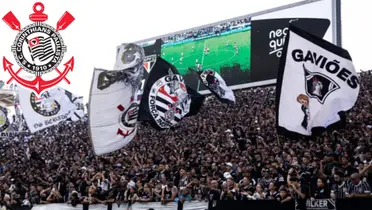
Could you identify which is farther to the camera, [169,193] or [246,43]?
[246,43]

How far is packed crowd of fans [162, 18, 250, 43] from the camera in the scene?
3632 centimetres

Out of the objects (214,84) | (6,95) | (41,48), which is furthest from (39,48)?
(6,95)

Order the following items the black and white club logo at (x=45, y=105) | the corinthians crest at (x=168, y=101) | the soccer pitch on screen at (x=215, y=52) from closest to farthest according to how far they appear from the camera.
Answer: the corinthians crest at (x=168, y=101)
the black and white club logo at (x=45, y=105)
the soccer pitch on screen at (x=215, y=52)

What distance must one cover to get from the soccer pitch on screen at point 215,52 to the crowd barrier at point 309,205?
23154 mm

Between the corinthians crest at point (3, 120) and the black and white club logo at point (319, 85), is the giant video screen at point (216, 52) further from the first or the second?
the black and white club logo at point (319, 85)

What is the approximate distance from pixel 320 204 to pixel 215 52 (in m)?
26.6

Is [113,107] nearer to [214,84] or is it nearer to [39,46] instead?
[39,46]

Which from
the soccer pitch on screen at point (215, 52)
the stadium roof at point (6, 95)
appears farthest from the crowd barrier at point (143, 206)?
the stadium roof at point (6, 95)

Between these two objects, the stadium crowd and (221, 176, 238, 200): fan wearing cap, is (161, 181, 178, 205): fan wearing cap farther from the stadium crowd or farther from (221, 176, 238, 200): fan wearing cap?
(221, 176, 238, 200): fan wearing cap

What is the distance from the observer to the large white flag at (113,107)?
17719mm

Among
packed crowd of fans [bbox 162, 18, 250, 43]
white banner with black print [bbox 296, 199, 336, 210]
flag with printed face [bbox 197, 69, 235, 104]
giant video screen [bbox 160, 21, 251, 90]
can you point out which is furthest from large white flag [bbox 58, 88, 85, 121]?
white banner with black print [bbox 296, 199, 336, 210]

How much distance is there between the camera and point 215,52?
37.5 m

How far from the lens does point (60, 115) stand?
28.4 m

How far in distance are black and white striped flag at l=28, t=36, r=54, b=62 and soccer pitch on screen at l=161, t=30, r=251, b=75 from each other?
64.8ft
